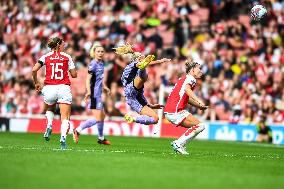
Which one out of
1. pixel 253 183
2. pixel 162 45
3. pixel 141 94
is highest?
pixel 162 45

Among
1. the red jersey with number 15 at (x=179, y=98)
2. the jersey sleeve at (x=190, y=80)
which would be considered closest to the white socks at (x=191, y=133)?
the red jersey with number 15 at (x=179, y=98)

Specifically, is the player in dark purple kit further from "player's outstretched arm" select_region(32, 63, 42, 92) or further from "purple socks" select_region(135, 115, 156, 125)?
"player's outstretched arm" select_region(32, 63, 42, 92)

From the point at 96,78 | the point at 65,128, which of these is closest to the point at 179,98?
the point at 65,128

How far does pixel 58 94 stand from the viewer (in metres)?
15.8

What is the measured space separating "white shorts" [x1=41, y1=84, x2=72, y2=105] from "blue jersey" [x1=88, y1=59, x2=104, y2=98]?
4.06 metres

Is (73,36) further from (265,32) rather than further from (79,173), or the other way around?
(79,173)

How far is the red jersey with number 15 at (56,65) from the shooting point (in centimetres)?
1569

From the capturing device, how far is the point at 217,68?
29000mm

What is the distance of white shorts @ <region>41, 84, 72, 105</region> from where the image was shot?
15711 mm

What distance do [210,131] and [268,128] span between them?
2.32m

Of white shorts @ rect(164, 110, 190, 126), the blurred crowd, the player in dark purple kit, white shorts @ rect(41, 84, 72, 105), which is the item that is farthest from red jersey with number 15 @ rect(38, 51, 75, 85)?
the blurred crowd

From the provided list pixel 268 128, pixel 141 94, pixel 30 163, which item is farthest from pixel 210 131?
pixel 30 163

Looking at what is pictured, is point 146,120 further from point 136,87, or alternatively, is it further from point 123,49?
point 123,49

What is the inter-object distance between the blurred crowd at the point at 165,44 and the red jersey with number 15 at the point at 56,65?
1022cm
